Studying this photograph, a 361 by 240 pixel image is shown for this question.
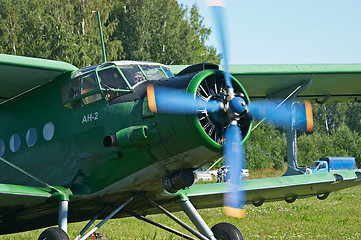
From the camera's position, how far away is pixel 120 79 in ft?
25.1

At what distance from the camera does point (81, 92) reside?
26.3ft

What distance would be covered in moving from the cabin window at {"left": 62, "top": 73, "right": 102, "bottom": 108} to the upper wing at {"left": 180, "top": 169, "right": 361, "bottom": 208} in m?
2.61

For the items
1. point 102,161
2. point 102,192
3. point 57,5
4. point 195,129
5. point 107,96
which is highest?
point 57,5

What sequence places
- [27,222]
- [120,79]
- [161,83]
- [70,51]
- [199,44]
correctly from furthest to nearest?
[199,44] → [70,51] → [27,222] → [120,79] → [161,83]

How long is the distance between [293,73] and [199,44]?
43027mm

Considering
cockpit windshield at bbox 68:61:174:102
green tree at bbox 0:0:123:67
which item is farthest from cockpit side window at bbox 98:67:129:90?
green tree at bbox 0:0:123:67

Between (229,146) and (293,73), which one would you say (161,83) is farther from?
(293,73)

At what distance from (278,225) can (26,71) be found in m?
7.34

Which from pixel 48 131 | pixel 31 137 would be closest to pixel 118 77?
pixel 48 131

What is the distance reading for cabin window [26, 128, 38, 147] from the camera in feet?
28.7

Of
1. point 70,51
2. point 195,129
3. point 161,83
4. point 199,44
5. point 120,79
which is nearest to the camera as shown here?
point 195,129

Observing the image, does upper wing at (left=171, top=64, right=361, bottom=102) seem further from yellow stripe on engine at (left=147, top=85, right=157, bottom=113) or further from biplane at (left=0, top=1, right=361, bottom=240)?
yellow stripe on engine at (left=147, top=85, right=157, bottom=113)

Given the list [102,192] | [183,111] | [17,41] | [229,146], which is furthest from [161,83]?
[17,41]

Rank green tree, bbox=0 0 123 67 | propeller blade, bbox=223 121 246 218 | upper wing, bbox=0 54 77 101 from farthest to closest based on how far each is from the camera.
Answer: green tree, bbox=0 0 123 67 < upper wing, bbox=0 54 77 101 < propeller blade, bbox=223 121 246 218
